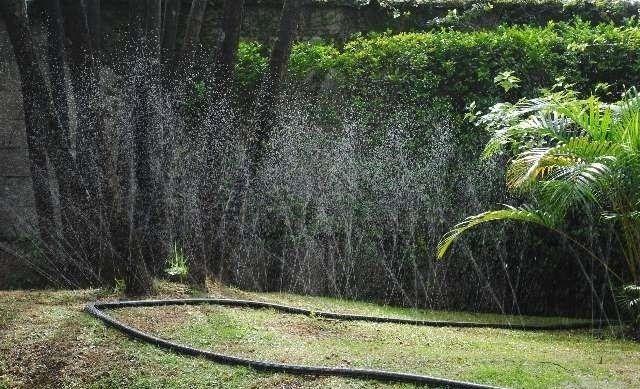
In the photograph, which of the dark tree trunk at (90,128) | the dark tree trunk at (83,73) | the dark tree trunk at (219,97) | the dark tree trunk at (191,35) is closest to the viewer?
the dark tree trunk at (90,128)

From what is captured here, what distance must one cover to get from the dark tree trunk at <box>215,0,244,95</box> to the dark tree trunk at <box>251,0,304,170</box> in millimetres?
417

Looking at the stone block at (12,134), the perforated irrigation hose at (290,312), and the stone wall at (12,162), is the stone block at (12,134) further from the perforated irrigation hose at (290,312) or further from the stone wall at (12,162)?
the perforated irrigation hose at (290,312)

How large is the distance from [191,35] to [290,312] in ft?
13.6

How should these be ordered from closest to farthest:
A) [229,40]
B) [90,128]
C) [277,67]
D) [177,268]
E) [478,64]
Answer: [177,268] → [90,128] → [229,40] → [277,67] → [478,64]

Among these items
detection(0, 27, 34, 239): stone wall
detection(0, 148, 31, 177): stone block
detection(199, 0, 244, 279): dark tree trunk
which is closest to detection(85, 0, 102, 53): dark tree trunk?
detection(199, 0, 244, 279): dark tree trunk

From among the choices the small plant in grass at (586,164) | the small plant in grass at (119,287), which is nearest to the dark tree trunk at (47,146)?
the small plant in grass at (119,287)

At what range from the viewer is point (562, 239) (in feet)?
28.1

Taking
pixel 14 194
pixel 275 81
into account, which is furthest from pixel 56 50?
pixel 275 81

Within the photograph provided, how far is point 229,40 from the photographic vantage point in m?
9.19

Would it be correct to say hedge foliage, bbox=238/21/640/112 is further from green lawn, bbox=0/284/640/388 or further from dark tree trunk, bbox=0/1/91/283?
green lawn, bbox=0/284/640/388

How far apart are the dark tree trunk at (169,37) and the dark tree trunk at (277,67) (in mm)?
1027

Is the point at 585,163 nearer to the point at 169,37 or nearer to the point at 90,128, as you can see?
the point at 169,37

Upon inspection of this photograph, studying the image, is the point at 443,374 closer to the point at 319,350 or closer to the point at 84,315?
the point at 319,350

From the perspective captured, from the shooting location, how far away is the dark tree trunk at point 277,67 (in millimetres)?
9273
